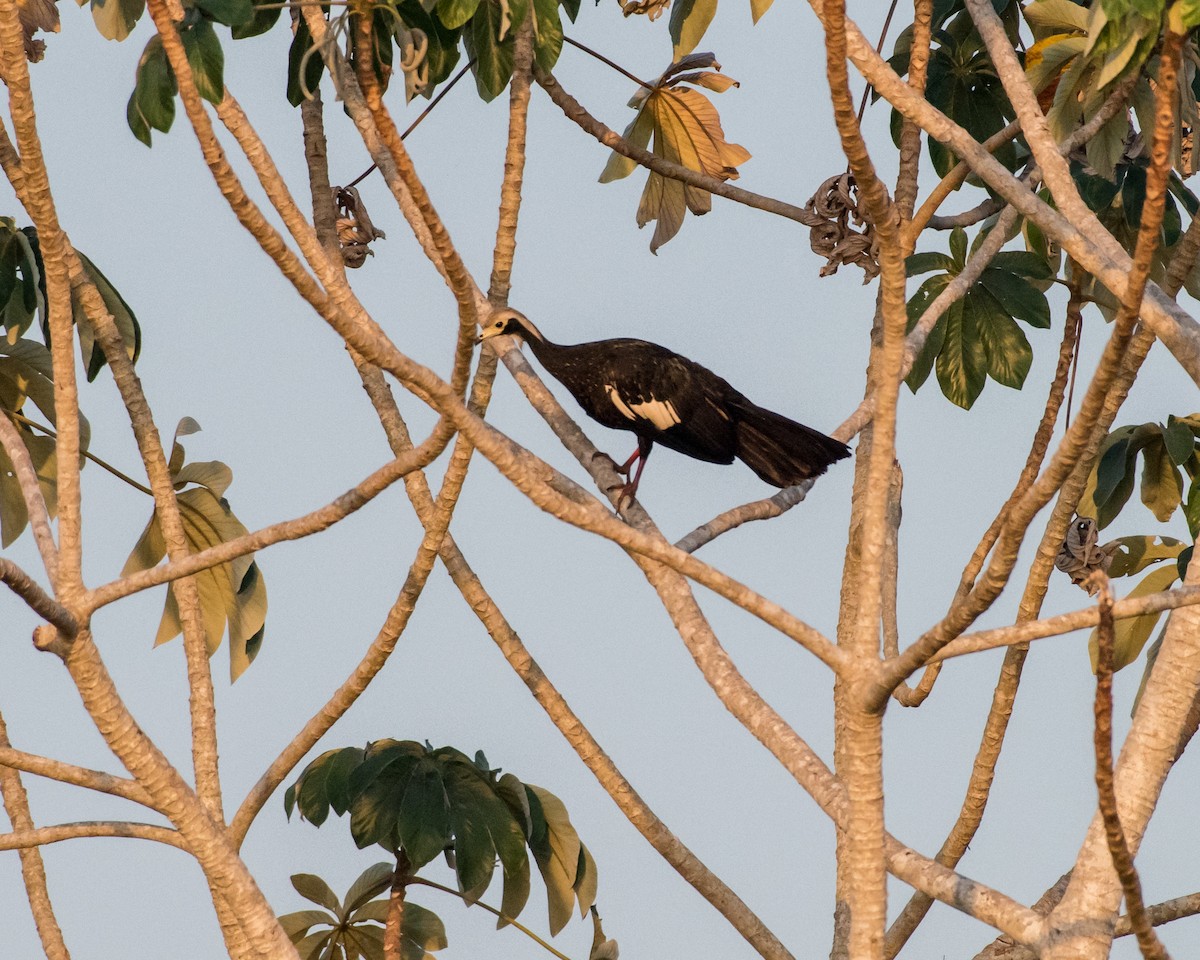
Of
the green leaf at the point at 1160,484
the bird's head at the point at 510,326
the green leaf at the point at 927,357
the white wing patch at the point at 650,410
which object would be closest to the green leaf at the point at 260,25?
the bird's head at the point at 510,326

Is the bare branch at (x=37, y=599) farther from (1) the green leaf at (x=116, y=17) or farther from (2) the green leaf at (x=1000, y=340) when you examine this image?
(2) the green leaf at (x=1000, y=340)

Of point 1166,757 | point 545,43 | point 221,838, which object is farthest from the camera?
point 545,43

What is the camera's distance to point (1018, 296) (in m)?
6.79

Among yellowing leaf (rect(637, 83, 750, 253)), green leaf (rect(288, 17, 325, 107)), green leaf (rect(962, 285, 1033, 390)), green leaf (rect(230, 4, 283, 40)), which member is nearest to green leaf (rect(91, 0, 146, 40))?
green leaf (rect(230, 4, 283, 40))

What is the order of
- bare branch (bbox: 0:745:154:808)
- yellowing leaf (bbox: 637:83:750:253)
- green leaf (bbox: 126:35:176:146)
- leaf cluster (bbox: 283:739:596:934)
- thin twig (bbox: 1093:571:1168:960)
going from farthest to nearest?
yellowing leaf (bbox: 637:83:750:253) < leaf cluster (bbox: 283:739:596:934) < green leaf (bbox: 126:35:176:146) < bare branch (bbox: 0:745:154:808) < thin twig (bbox: 1093:571:1168:960)

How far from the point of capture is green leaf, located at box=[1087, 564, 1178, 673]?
7.07 m

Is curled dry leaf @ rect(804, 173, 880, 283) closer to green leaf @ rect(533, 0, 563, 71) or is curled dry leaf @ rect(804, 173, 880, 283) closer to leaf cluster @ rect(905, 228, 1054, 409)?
leaf cluster @ rect(905, 228, 1054, 409)

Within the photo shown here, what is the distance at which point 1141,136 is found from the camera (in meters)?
6.89

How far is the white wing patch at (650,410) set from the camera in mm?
6824

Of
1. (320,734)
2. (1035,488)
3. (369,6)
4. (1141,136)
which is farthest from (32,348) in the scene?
(1141,136)

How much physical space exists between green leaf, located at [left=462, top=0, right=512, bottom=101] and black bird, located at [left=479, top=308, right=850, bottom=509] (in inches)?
38.6

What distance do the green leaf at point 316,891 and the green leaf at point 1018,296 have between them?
13.5ft

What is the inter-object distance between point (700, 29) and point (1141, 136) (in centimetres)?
214

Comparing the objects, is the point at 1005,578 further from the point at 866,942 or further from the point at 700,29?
the point at 700,29
